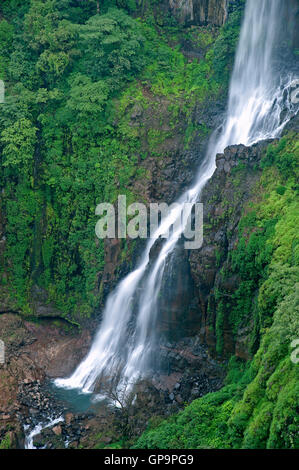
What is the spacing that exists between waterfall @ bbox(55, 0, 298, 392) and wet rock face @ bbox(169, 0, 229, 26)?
3.85 metres

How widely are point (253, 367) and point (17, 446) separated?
8241mm

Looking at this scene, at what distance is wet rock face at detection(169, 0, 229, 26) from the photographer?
27.6 metres

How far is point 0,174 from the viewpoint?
24.3m

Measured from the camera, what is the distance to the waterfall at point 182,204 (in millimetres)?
20031

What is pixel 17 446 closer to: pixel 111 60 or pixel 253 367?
pixel 253 367

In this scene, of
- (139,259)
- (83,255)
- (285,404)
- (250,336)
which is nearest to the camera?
(285,404)

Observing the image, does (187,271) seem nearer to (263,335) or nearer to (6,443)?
(263,335)

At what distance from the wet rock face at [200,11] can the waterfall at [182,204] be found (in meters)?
3.85

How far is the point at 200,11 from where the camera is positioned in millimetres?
27828

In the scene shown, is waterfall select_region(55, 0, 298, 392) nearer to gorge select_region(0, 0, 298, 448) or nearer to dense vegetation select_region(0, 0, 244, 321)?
gorge select_region(0, 0, 298, 448)

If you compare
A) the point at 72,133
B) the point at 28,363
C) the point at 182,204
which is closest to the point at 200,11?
the point at 72,133

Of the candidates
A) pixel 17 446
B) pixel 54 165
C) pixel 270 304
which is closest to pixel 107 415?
pixel 17 446

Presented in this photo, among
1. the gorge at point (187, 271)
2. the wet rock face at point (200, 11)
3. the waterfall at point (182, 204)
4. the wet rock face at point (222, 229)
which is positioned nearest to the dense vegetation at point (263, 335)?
the gorge at point (187, 271)

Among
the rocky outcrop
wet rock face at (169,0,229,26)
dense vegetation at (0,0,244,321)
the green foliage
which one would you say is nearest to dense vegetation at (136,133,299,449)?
the green foliage
